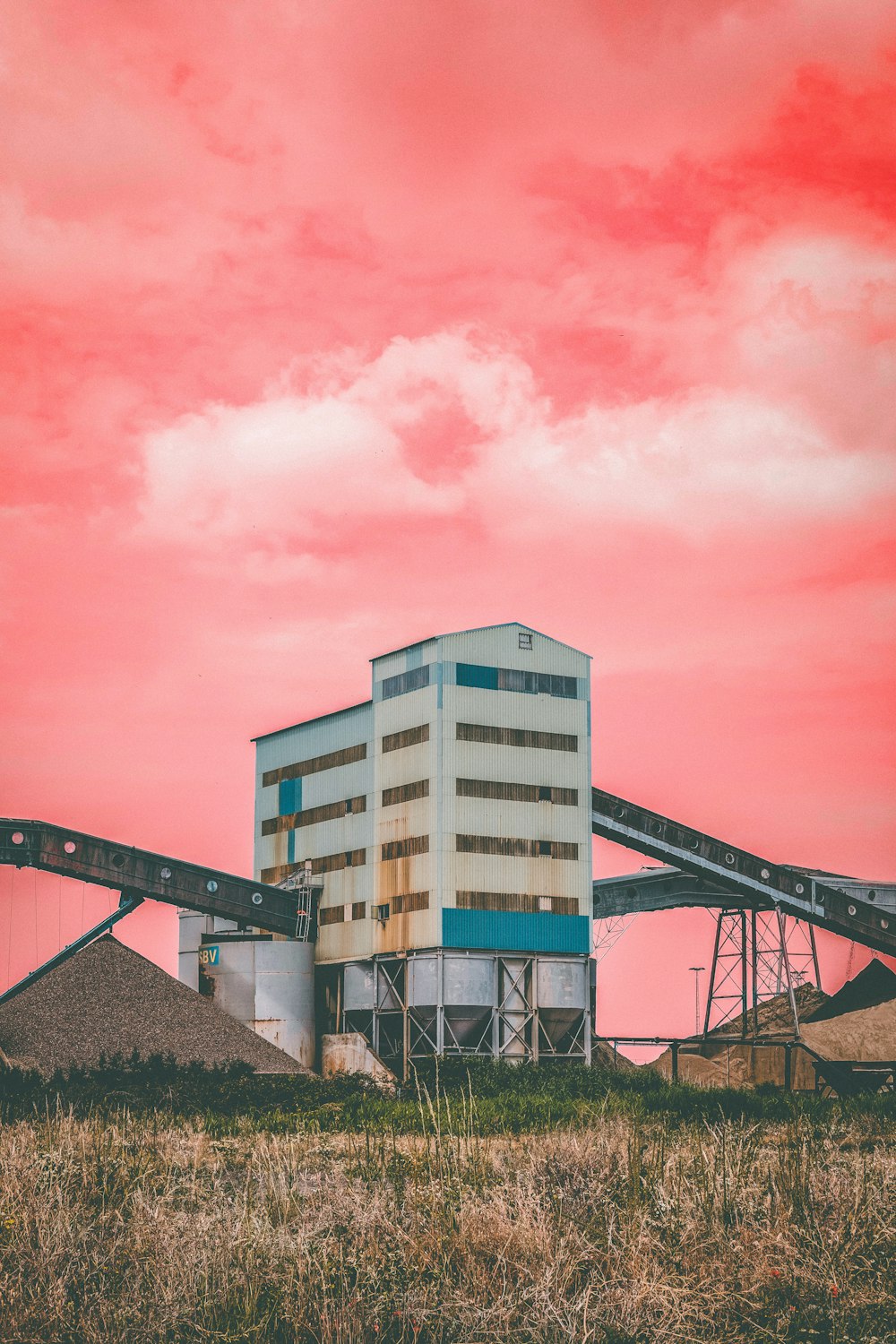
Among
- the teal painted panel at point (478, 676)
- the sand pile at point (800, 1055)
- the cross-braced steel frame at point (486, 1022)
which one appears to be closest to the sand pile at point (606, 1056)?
the sand pile at point (800, 1055)

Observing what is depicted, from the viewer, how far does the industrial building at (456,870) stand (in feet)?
188

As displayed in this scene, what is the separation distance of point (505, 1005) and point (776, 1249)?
43.2m

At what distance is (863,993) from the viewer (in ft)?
233

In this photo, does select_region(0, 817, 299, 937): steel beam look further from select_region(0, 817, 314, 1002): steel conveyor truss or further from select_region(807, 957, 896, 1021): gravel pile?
select_region(807, 957, 896, 1021): gravel pile

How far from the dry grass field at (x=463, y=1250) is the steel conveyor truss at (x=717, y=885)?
4253cm

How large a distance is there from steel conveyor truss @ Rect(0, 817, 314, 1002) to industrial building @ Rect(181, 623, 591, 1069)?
1297 mm

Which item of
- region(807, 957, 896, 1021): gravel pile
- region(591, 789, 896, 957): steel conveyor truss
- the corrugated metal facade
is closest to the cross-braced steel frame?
the corrugated metal facade

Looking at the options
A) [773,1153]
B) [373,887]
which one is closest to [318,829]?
[373,887]

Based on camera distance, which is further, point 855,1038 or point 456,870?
point 855,1038

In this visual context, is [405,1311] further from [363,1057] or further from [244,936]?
[244,936]

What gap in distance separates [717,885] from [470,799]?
1479 cm

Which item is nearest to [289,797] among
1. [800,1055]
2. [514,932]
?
[514,932]

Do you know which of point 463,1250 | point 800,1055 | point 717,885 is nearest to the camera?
point 463,1250

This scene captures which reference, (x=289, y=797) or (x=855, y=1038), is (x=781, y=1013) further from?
(x=289, y=797)
